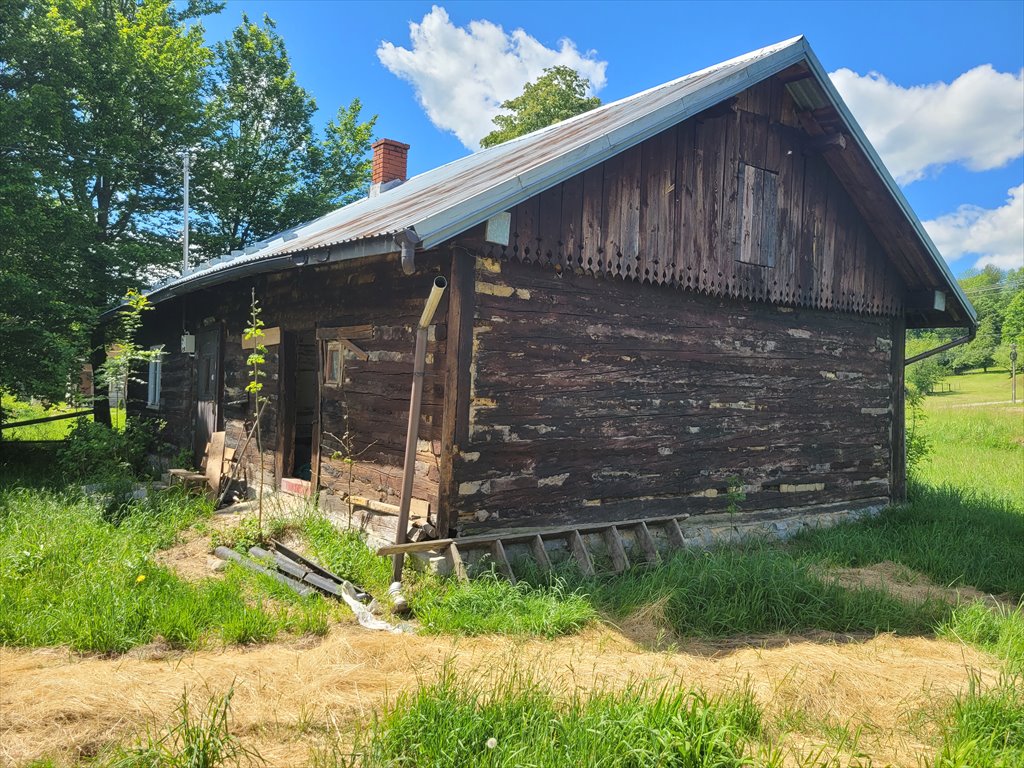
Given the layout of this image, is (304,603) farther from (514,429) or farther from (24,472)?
(24,472)

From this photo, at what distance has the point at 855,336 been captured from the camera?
9758 millimetres

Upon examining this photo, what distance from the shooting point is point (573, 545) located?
21.0 ft

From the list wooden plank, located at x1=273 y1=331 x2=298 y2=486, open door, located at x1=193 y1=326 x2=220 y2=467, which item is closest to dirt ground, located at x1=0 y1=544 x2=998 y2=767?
wooden plank, located at x1=273 y1=331 x2=298 y2=486

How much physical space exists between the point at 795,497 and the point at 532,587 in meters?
4.81

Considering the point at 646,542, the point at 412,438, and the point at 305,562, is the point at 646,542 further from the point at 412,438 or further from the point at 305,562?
the point at 305,562

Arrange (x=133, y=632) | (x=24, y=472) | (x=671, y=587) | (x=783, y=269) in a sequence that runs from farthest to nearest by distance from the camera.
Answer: (x=24, y=472)
(x=783, y=269)
(x=671, y=587)
(x=133, y=632)

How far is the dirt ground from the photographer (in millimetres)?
3357

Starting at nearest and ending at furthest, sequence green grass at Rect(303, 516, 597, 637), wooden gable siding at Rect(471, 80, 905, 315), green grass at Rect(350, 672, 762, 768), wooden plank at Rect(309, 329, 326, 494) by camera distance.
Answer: green grass at Rect(350, 672, 762, 768), green grass at Rect(303, 516, 597, 637), wooden gable siding at Rect(471, 80, 905, 315), wooden plank at Rect(309, 329, 326, 494)

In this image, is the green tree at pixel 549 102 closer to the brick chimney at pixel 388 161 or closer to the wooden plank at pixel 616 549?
the brick chimney at pixel 388 161

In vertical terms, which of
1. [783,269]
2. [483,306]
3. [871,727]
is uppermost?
[783,269]

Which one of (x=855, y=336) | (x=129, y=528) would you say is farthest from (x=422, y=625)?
(x=855, y=336)

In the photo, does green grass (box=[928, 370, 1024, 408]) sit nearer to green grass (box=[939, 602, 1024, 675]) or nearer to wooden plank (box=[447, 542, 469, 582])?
green grass (box=[939, 602, 1024, 675])

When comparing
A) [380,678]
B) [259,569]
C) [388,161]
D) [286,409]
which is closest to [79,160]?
[388,161]

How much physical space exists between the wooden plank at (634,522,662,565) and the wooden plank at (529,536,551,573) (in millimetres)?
1178
